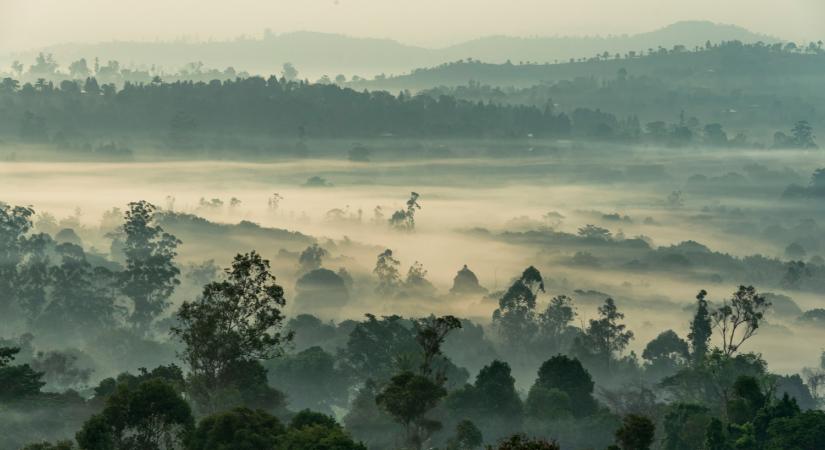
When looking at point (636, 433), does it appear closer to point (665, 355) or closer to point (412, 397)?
point (412, 397)

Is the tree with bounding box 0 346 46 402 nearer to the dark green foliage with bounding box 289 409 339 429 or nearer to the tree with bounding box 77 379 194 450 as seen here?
the tree with bounding box 77 379 194 450

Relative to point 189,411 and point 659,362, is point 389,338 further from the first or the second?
point 189,411

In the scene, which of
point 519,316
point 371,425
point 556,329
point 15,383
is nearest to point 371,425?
point 371,425

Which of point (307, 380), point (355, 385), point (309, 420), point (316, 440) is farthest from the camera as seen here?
point (355, 385)

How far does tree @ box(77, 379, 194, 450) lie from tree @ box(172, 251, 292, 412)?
10.7 m

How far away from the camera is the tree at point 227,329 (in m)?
98.8

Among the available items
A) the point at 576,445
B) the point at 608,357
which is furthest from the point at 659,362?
the point at 576,445

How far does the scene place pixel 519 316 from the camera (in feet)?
625

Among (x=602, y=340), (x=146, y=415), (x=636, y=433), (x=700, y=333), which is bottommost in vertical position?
(x=602, y=340)

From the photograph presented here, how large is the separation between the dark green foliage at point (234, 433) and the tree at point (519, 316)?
342 feet

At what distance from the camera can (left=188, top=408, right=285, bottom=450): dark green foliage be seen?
83625 mm

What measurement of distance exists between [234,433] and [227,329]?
55.0 feet

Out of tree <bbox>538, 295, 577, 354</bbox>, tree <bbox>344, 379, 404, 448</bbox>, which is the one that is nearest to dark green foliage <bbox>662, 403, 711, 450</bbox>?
tree <bbox>344, 379, 404, 448</bbox>

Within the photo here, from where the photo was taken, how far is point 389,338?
145 meters
